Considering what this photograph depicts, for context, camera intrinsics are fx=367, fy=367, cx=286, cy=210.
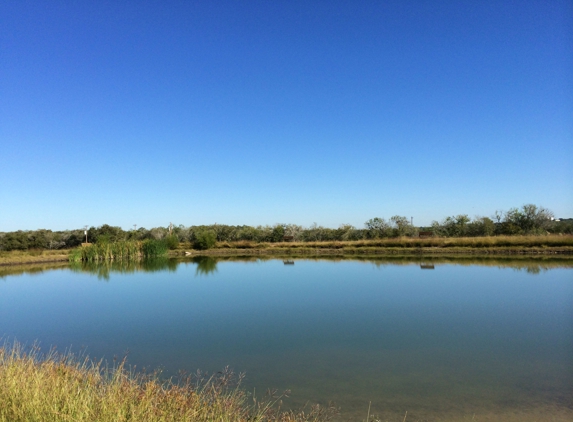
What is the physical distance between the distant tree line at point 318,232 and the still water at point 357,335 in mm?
19557

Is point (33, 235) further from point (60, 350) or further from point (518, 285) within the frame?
point (518, 285)

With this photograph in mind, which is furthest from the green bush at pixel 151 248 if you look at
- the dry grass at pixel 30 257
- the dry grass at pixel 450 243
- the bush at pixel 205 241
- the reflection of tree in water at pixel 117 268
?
the dry grass at pixel 450 243

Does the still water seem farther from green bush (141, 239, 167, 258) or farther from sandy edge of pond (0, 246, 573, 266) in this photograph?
green bush (141, 239, 167, 258)

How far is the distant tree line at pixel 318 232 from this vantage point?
Answer: 1250 inches

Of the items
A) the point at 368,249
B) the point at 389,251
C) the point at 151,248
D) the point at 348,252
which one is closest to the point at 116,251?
the point at 151,248

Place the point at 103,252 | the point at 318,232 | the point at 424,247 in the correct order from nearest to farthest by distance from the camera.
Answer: the point at 424,247 < the point at 103,252 < the point at 318,232

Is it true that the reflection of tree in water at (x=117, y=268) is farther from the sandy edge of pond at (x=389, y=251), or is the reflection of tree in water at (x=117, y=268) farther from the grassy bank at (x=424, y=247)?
the grassy bank at (x=424, y=247)

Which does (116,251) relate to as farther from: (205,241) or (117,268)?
(205,241)

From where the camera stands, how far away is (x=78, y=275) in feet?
63.5

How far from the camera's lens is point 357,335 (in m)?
7.05

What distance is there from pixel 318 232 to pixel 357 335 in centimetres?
3688

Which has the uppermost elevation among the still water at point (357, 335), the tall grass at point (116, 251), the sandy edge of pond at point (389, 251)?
the tall grass at point (116, 251)

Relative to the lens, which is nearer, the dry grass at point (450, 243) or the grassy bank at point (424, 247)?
the grassy bank at point (424, 247)

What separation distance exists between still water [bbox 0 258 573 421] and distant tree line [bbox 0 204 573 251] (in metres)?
19.6
